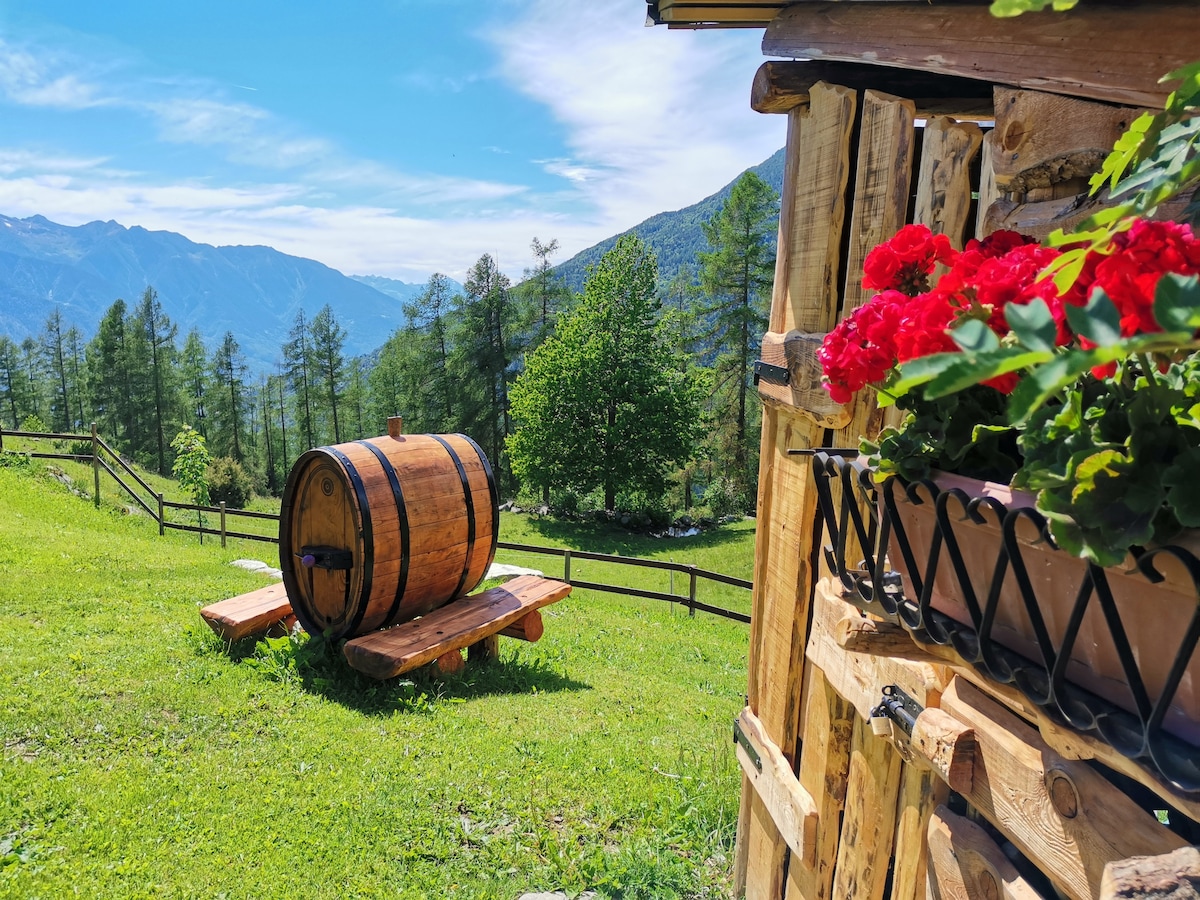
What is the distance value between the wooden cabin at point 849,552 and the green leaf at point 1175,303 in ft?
2.21

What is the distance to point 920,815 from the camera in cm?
200

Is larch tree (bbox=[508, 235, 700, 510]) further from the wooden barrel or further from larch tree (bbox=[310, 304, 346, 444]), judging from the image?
larch tree (bbox=[310, 304, 346, 444])

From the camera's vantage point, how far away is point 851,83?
8.23 feet

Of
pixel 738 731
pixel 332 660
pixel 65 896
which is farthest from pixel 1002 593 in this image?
pixel 332 660

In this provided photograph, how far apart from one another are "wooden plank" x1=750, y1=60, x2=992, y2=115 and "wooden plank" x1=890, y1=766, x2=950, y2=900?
79.0 inches

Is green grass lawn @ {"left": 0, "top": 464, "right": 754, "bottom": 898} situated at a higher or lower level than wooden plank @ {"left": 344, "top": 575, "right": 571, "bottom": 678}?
lower

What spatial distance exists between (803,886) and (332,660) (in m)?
4.27

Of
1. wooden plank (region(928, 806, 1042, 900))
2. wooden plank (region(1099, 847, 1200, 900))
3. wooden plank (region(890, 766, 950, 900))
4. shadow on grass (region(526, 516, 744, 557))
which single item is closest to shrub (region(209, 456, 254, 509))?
shadow on grass (region(526, 516, 744, 557))

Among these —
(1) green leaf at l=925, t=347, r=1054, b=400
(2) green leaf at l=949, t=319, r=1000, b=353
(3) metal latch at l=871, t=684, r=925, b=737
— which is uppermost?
(2) green leaf at l=949, t=319, r=1000, b=353

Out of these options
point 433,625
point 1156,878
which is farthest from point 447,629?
point 1156,878

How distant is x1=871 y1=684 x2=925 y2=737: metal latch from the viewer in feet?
6.33

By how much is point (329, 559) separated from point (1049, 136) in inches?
210

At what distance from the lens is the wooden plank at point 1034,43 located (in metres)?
1.54

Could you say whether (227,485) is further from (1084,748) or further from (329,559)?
(1084,748)
